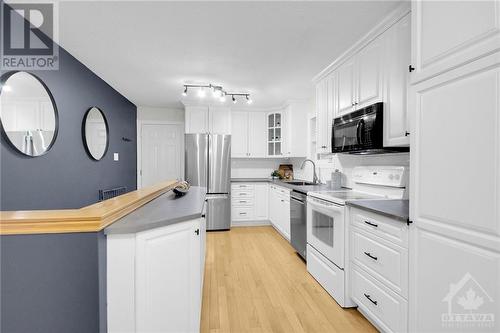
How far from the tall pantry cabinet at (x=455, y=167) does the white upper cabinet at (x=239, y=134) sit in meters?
3.82

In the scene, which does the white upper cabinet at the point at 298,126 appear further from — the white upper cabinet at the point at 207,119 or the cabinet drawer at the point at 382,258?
the cabinet drawer at the point at 382,258

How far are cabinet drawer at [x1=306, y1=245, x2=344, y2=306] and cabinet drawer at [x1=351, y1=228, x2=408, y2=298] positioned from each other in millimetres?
268

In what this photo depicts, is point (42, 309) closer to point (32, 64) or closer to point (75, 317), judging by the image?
point (75, 317)

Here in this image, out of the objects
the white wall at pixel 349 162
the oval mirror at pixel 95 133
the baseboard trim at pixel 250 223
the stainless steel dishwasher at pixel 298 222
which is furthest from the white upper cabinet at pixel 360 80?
the oval mirror at pixel 95 133

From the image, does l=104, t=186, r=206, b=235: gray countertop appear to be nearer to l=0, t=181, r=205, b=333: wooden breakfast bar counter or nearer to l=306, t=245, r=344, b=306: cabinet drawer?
l=0, t=181, r=205, b=333: wooden breakfast bar counter

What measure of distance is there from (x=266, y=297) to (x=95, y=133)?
3075 millimetres

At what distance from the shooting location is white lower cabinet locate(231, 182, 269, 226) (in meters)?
4.79

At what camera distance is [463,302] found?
1112 millimetres

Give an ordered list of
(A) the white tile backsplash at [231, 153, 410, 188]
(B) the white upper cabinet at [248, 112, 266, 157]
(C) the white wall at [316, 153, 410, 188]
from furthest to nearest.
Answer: (B) the white upper cabinet at [248, 112, 266, 157], (A) the white tile backsplash at [231, 153, 410, 188], (C) the white wall at [316, 153, 410, 188]

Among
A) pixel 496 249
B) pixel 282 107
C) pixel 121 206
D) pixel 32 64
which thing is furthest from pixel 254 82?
pixel 496 249

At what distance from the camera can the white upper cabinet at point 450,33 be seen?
3.36 feet

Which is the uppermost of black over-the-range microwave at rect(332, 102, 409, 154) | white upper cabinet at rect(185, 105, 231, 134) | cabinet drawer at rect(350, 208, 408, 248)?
white upper cabinet at rect(185, 105, 231, 134)

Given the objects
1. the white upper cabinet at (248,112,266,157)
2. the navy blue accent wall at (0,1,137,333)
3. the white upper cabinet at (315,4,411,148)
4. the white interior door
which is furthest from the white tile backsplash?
the navy blue accent wall at (0,1,137,333)

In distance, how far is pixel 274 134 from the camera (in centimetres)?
507
